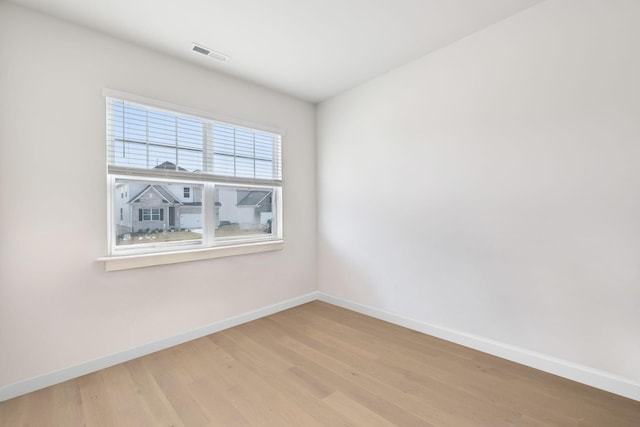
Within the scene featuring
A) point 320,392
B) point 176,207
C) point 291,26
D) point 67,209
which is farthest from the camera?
point 176,207

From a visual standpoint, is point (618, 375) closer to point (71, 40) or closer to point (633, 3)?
point (633, 3)

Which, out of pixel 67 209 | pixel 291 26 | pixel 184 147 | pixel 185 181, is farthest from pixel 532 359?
pixel 67 209

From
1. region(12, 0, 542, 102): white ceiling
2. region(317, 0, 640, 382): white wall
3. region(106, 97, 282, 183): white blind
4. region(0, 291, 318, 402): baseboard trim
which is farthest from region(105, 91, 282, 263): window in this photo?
region(317, 0, 640, 382): white wall

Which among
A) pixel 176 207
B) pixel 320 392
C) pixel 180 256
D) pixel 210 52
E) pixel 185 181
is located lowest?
pixel 320 392

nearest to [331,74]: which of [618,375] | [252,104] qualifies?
[252,104]

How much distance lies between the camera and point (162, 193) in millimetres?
2646

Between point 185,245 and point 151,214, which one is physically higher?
point 151,214

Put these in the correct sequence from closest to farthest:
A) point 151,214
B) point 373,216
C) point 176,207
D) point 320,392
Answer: point 320,392 → point 151,214 → point 176,207 → point 373,216

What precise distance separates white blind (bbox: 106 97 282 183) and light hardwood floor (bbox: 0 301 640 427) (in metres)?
1.69

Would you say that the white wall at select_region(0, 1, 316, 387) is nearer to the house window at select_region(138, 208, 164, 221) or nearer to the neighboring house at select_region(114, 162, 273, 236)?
the neighboring house at select_region(114, 162, 273, 236)

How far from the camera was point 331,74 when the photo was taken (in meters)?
3.07

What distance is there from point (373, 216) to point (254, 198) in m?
1.45

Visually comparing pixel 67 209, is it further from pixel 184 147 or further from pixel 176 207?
pixel 184 147

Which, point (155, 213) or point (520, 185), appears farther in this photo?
point (155, 213)
